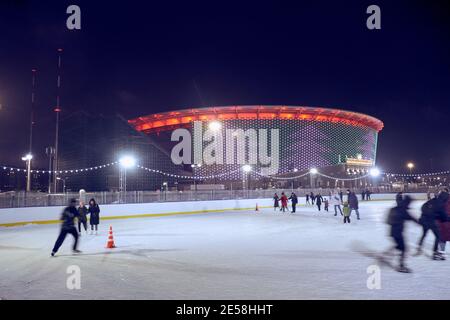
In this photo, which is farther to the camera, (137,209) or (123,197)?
(137,209)

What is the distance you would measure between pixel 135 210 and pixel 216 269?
15.0m

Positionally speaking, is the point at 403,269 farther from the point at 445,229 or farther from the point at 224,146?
the point at 224,146

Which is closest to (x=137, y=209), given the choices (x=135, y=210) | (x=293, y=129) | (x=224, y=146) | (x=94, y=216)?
(x=135, y=210)

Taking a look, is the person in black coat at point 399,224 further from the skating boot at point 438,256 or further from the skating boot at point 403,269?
the skating boot at point 438,256

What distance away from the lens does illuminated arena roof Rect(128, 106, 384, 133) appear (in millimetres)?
80625

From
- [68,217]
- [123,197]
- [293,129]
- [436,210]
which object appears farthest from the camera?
[293,129]

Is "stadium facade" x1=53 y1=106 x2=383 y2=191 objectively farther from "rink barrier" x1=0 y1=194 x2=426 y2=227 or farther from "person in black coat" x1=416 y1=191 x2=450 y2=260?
"person in black coat" x1=416 y1=191 x2=450 y2=260

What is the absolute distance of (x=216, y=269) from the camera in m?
6.66

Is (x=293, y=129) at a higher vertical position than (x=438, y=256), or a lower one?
higher

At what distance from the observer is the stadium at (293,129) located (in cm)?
7912

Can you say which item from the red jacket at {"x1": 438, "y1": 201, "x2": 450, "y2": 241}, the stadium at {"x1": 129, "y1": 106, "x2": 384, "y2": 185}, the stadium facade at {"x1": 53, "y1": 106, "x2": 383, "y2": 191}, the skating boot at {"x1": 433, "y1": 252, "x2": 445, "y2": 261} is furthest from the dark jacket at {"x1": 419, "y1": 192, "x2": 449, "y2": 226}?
the stadium at {"x1": 129, "y1": 106, "x2": 384, "y2": 185}

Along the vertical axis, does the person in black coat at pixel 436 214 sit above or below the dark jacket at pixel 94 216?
above

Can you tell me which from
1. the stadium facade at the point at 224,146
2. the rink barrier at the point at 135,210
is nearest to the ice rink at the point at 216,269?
the rink barrier at the point at 135,210
